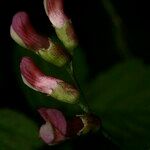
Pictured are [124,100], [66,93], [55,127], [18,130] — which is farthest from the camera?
[124,100]

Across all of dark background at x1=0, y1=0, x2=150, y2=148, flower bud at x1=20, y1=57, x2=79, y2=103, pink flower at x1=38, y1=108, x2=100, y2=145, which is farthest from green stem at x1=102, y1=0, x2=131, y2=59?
pink flower at x1=38, y1=108, x2=100, y2=145

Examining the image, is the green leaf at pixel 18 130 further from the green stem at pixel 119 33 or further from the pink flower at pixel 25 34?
the green stem at pixel 119 33

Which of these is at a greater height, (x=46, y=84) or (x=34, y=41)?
(x=34, y=41)

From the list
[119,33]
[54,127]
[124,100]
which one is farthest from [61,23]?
[119,33]

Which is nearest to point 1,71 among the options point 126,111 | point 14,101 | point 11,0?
point 14,101

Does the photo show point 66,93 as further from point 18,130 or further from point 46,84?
point 18,130

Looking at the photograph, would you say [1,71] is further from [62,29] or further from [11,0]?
[62,29]
